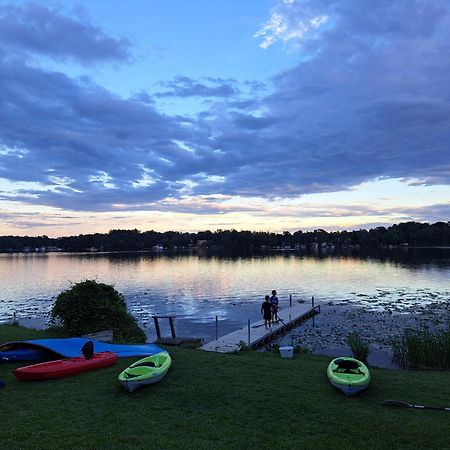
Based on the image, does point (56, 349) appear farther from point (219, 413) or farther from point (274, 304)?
point (274, 304)

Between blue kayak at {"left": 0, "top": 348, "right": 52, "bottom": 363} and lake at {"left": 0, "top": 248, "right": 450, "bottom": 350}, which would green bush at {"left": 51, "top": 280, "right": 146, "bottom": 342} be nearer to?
lake at {"left": 0, "top": 248, "right": 450, "bottom": 350}

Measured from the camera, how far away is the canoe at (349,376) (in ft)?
32.2

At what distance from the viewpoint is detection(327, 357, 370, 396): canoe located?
980 centimetres

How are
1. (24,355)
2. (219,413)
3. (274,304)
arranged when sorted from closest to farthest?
(219,413)
(24,355)
(274,304)

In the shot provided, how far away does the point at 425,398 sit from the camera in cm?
982

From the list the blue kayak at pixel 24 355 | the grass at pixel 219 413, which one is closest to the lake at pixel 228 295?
the blue kayak at pixel 24 355

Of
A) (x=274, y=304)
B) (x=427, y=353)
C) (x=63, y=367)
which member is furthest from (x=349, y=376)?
(x=274, y=304)

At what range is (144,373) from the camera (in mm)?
10242

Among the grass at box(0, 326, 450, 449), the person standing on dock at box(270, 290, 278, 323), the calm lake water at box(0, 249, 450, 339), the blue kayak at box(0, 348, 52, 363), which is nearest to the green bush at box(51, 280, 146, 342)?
the blue kayak at box(0, 348, 52, 363)

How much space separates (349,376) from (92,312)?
1238cm

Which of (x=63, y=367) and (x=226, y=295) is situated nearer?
(x=63, y=367)

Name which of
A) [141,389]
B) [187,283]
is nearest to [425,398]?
[141,389]

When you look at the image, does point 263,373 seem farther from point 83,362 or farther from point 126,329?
point 126,329

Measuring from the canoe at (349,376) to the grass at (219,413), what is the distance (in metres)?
0.20
